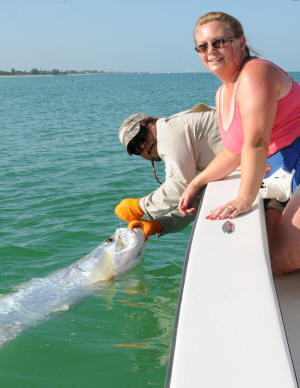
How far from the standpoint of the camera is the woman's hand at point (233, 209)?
271cm

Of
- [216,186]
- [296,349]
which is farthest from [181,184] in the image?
[296,349]

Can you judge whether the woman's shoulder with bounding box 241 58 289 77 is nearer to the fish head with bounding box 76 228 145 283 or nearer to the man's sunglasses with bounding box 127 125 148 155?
the man's sunglasses with bounding box 127 125 148 155

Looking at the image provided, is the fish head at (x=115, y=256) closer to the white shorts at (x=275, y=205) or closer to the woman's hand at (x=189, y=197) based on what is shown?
the woman's hand at (x=189, y=197)

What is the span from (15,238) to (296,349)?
5.18 meters

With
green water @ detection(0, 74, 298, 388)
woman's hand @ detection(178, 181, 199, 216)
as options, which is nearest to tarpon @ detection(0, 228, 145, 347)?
green water @ detection(0, 74, 298, 388)

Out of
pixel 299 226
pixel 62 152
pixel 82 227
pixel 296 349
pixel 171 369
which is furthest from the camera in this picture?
pixel 62 152

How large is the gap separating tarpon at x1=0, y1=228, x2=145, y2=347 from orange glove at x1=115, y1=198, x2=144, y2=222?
151 mm

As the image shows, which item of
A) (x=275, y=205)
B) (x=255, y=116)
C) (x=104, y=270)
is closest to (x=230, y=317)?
(x=255, y=116)

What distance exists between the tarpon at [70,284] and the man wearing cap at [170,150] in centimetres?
19

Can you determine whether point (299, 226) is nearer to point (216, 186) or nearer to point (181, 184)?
point (216, 186)

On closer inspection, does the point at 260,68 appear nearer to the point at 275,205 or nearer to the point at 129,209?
the point at 275,205

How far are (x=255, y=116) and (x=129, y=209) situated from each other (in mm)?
1887

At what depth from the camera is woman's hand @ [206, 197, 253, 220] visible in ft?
8.88

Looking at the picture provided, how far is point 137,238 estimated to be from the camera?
4.20 m
